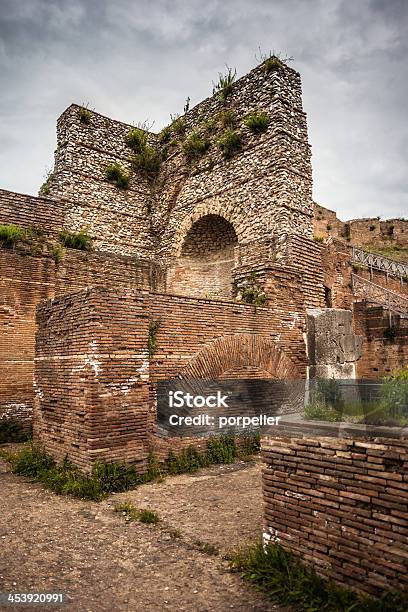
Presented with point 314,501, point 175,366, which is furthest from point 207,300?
point 314,501

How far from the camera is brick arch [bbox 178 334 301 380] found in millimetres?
7422

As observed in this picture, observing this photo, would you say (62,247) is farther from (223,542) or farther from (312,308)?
(223,542)

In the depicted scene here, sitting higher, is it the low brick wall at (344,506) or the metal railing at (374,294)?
the metal railing at (374,294)

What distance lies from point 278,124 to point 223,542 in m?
9.95

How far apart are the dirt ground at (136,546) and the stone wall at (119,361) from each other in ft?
2.47

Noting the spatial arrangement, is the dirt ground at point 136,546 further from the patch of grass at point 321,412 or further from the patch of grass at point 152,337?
the patch of grass at point 152,337

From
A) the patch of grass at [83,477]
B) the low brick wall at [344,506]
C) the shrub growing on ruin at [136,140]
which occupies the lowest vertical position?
the patch of grass at [83,477]

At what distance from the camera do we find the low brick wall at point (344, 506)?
3.04 metres

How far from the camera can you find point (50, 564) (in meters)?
4.01

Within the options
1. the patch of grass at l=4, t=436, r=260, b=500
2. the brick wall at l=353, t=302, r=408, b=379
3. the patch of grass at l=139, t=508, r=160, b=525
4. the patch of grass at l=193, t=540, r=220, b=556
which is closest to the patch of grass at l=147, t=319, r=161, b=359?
the patch of grass at l=4, t=436, r=260, b=500

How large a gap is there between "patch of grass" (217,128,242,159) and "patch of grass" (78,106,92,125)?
4.52 m

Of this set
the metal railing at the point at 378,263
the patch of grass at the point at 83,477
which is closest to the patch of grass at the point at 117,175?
the metal railing at the point at 378,263

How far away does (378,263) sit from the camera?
1505cm

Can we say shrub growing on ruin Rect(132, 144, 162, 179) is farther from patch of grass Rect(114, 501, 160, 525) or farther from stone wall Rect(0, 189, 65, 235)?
patch of grass Rect(114, 501, 160, 525)
